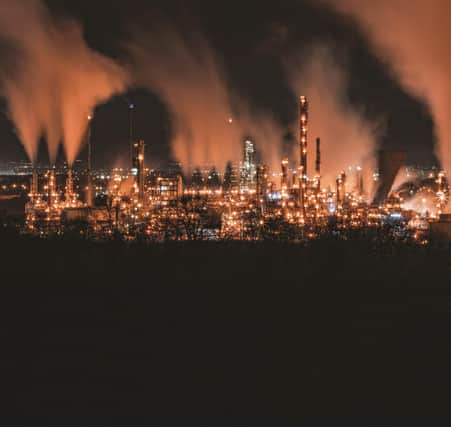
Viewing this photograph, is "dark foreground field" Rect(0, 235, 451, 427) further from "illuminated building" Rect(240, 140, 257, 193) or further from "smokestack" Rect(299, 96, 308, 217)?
"illuminated building" Rect(240, 140, 257, 193)

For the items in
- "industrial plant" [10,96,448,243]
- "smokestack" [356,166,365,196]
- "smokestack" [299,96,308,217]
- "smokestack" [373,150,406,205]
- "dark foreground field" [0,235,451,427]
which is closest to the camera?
"dark foreground field" [0,235,451,427]

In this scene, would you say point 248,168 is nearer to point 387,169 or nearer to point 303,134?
point 387,169

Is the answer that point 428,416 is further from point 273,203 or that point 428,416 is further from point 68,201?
point 68,201

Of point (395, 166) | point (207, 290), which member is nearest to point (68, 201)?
point (395, 166)

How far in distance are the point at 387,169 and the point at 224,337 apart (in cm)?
1916

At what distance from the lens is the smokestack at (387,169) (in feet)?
74.6

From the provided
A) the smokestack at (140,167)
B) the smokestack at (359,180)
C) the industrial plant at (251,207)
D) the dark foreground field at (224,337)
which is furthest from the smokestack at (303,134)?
the dark foreground field at (224,337)

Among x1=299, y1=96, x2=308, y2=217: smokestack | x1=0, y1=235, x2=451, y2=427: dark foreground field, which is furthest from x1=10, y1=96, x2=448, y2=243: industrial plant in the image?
x1=0, y1=235, x2=451, y2=427: dark foreground field

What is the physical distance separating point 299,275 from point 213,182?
2619 centimetres

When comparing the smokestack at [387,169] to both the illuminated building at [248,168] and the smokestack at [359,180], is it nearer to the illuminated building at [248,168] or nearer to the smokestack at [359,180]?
the smokestack at [359,180]

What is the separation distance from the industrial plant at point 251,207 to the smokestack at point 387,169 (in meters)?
0.04

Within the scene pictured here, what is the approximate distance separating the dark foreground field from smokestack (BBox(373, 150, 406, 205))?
14.8 meters

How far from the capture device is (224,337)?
563cm

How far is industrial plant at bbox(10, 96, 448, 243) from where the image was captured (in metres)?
11.3
